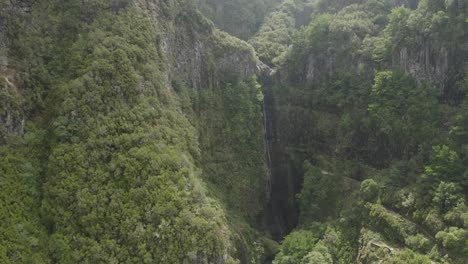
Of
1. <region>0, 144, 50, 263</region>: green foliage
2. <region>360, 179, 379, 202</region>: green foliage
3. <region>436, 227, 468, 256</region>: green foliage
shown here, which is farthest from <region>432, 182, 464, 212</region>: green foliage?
<region>0, 144, 50, 263</region>: green foliage

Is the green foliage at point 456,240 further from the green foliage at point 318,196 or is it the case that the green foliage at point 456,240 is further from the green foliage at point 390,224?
the green foliage at point 318,196

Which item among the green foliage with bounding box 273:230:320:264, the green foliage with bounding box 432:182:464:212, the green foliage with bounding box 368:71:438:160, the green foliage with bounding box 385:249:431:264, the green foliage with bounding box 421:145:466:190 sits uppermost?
the green foliage with bounding box 368:71:438:160

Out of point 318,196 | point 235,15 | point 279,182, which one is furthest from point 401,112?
point 235,15

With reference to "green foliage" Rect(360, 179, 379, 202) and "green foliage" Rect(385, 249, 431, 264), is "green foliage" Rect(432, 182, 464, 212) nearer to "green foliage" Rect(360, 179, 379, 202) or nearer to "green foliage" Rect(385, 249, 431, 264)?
"green foliage" Rect(385, 249, 431, 264)

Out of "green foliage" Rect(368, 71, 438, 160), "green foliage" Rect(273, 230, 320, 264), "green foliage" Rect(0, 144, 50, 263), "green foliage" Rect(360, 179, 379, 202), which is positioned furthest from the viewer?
"green foliage" Rect(368, 71, 438, 160)

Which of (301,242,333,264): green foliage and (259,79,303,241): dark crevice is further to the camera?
(259,79,303,241): dark crevice

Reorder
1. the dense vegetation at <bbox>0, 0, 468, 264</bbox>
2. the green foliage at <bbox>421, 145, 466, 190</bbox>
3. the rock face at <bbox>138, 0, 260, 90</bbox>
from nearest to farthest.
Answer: the dense vegetation at <bbox>0, 0, 468, 264</bbox> < the green foliage at <bbox>421, 145, 466, 190</bbox> < the rock face at <bbox>138, 0, 260, 90</bbox>

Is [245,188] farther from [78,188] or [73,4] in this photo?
[73,4]

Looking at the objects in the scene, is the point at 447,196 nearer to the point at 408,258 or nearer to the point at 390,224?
the point at 390,224

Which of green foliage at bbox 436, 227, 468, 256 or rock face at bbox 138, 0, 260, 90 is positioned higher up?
rock face at bbox 138, 0, 260, 90
